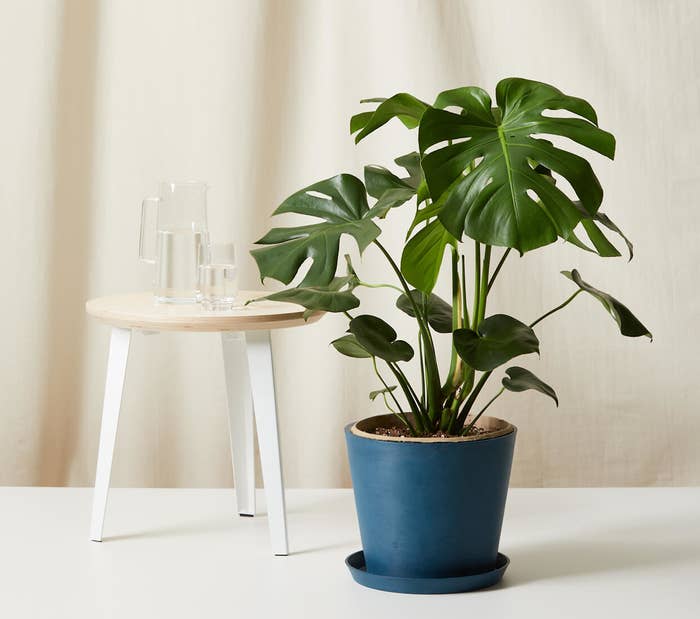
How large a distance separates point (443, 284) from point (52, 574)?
1.02m

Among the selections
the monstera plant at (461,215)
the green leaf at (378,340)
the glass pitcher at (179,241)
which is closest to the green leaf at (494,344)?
the monstera plant at (461,215)

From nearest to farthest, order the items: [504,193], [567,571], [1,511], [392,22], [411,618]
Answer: [504,193] → [411,618] → [567,571] → [1,511] → [392,22]

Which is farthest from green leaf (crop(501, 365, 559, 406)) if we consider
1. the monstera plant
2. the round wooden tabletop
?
the round wooden tabletop

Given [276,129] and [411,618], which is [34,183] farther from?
[411,618]

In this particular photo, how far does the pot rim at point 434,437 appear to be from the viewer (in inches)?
61.7

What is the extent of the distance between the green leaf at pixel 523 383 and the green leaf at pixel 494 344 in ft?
0.24

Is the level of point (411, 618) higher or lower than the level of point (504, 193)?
lower

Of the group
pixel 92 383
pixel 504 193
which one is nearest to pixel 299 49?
pixel 92 383

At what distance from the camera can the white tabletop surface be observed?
5.09ft

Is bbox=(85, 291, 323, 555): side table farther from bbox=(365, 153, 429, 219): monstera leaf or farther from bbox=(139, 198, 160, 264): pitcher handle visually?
bbox=(365, 153, 429, 219): monstera leaf

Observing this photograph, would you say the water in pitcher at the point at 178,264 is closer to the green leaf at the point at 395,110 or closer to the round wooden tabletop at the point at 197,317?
the round wooden tabletop at the point at 197,317

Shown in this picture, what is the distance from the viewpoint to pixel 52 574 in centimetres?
170

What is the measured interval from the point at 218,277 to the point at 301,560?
19.4 inches

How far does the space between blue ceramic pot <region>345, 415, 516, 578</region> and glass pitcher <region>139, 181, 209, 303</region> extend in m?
0.46
